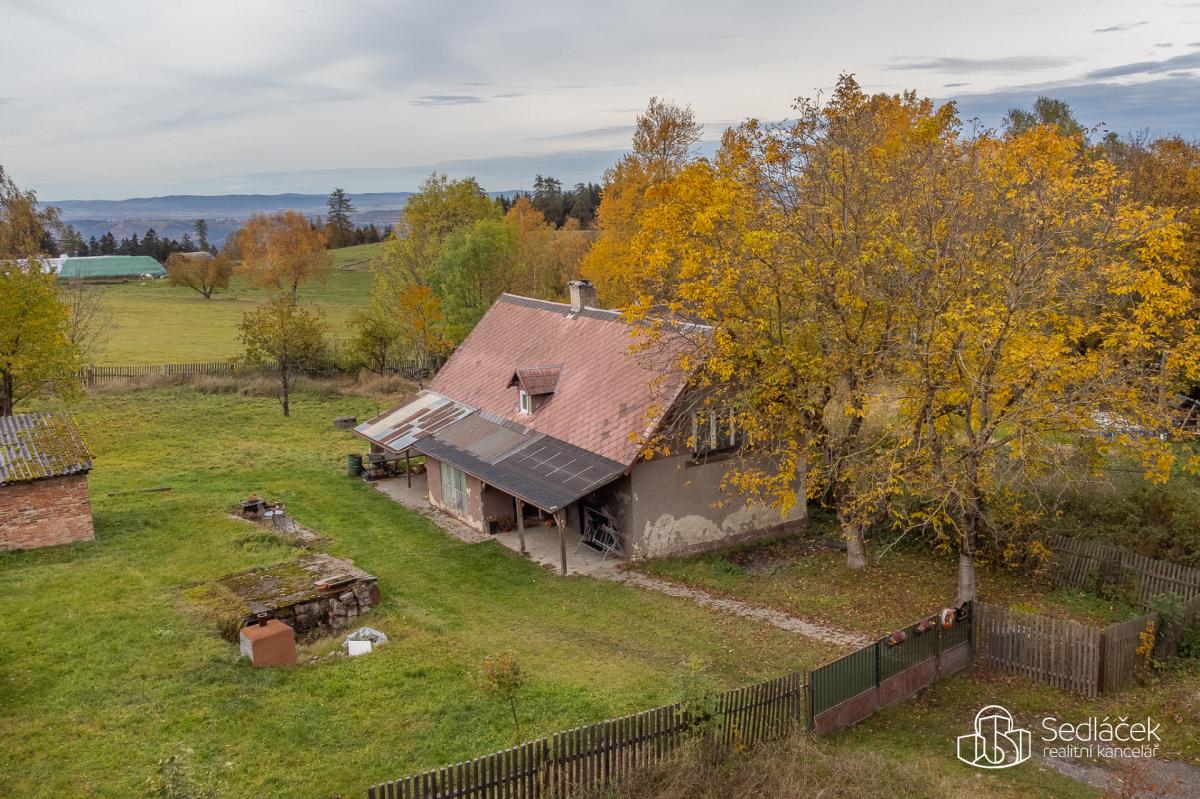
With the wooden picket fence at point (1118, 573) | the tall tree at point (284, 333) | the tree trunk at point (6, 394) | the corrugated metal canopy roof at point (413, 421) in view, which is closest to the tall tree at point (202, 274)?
the tall tree at point (284, 333)

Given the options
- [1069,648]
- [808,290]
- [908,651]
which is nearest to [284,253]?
[808,290]

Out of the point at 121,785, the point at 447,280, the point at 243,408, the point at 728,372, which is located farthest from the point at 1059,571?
the point at 243,408

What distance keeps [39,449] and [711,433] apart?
18.2 meters

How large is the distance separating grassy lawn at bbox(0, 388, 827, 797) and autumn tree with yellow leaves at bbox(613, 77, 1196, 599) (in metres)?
5.34

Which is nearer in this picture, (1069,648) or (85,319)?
(1069,648)

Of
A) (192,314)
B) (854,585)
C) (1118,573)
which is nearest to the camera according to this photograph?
(1118,573)

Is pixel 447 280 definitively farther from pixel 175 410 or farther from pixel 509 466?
pixel 509 466

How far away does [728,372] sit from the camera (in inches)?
778

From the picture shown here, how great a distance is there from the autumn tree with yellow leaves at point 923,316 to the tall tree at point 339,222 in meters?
123

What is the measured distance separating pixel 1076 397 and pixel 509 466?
14590mm

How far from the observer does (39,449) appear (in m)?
22.7

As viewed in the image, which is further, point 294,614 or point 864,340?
point 864,340

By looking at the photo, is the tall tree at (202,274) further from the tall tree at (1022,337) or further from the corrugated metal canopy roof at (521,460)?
the tall tree at (1022,337)

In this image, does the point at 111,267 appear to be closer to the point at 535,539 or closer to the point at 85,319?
the point at 85,319
